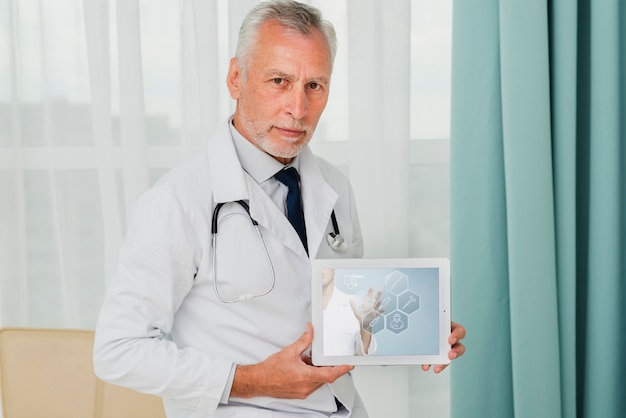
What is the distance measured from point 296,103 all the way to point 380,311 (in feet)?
1.52

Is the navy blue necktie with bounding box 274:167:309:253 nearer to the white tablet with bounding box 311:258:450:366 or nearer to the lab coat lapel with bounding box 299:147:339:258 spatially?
the lab coat lapel with bounding box 299:147:339:258

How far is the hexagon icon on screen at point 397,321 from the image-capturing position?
145 centimetres

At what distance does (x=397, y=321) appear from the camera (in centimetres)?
146

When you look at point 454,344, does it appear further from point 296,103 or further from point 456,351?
point 296,103

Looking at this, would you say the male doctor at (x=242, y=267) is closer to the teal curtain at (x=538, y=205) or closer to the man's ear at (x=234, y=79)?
the man's ear at (x=234, y=79)

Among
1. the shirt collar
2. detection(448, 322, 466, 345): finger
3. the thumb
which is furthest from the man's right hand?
the shirt collar

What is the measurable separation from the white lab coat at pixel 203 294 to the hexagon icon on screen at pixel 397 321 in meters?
0.20

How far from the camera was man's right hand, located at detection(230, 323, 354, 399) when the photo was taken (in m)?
1.39

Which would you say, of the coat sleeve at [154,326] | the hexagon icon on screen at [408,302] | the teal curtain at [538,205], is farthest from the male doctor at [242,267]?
the teal curtain at [538,205]

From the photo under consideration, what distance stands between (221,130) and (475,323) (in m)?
0.96

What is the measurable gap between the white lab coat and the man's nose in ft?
Answer: 0.50

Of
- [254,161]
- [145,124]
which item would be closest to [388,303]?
[254,161]

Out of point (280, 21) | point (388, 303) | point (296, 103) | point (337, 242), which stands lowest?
point (388, 303)

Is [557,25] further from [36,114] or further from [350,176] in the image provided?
[36,114]
